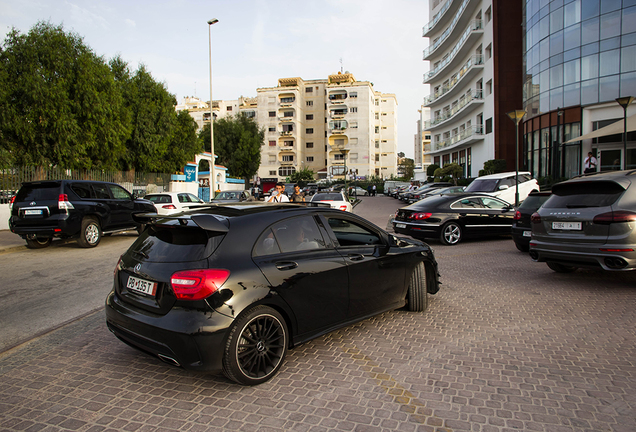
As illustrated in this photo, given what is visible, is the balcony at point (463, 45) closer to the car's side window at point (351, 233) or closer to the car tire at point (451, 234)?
the car tire at point (451, 234)

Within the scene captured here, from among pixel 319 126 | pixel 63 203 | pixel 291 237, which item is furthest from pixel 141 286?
pixel 319 126

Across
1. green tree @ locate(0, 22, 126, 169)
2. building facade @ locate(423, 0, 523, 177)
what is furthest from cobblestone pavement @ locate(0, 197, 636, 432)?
building facade @ locate(423, 0, 523, 177)

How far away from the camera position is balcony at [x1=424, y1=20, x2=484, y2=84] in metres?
39.4

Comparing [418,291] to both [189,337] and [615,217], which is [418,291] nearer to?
[189,337]

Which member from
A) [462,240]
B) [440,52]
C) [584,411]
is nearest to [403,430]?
[584,411]

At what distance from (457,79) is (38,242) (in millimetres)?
45620

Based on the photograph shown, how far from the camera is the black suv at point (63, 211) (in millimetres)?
10375

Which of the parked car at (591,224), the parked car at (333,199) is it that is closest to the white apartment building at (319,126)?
the parked car at (333,199)

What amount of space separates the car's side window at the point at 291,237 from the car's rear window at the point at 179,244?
0.40m

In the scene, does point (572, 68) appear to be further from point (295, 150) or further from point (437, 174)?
point (295, 150)

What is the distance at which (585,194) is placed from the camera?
20.8 ft

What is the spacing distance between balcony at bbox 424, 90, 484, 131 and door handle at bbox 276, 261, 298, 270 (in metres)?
40.8

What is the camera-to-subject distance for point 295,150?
8619 cm

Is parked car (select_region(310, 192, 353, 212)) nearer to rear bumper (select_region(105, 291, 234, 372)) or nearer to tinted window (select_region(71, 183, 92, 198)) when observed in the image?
tinted window (select_region(71, 183, 92, 198))
